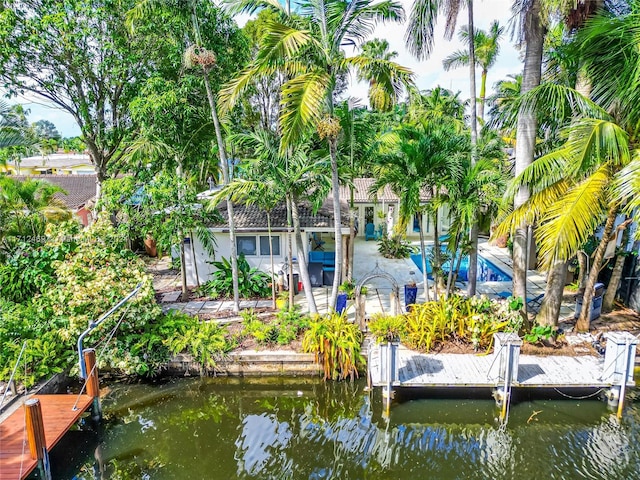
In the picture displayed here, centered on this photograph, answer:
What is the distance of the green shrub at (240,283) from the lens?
45.5 ft

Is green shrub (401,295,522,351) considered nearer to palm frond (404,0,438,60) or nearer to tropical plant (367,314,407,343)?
tropical plant (367,314,407,343)

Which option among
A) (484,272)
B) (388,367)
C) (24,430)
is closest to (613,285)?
(484,272)

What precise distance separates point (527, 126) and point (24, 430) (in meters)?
11.8

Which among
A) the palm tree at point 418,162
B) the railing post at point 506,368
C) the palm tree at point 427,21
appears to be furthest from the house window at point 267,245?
the railing post at point 506,368

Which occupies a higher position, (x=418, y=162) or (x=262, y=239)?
(x=418, y=162)

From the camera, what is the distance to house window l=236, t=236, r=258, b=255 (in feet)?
48.8

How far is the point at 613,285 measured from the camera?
11.8 meters

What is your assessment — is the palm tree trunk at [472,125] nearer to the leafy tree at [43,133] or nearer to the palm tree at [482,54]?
the leafy tree at [43,133]

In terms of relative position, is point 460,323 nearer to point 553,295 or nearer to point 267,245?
point 553,295

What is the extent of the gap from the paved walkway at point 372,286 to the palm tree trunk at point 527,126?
2.52 metres

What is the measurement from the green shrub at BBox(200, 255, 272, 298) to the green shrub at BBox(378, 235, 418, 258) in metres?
6.89

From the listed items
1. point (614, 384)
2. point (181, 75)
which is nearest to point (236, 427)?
point (614, 384)

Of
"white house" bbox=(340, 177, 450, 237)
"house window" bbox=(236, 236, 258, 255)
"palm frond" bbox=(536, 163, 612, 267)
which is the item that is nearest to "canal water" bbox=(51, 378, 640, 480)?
"palm frond" bbox=(536, 163, 612, 267)

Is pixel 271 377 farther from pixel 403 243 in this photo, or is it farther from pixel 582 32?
pixel 403 243
